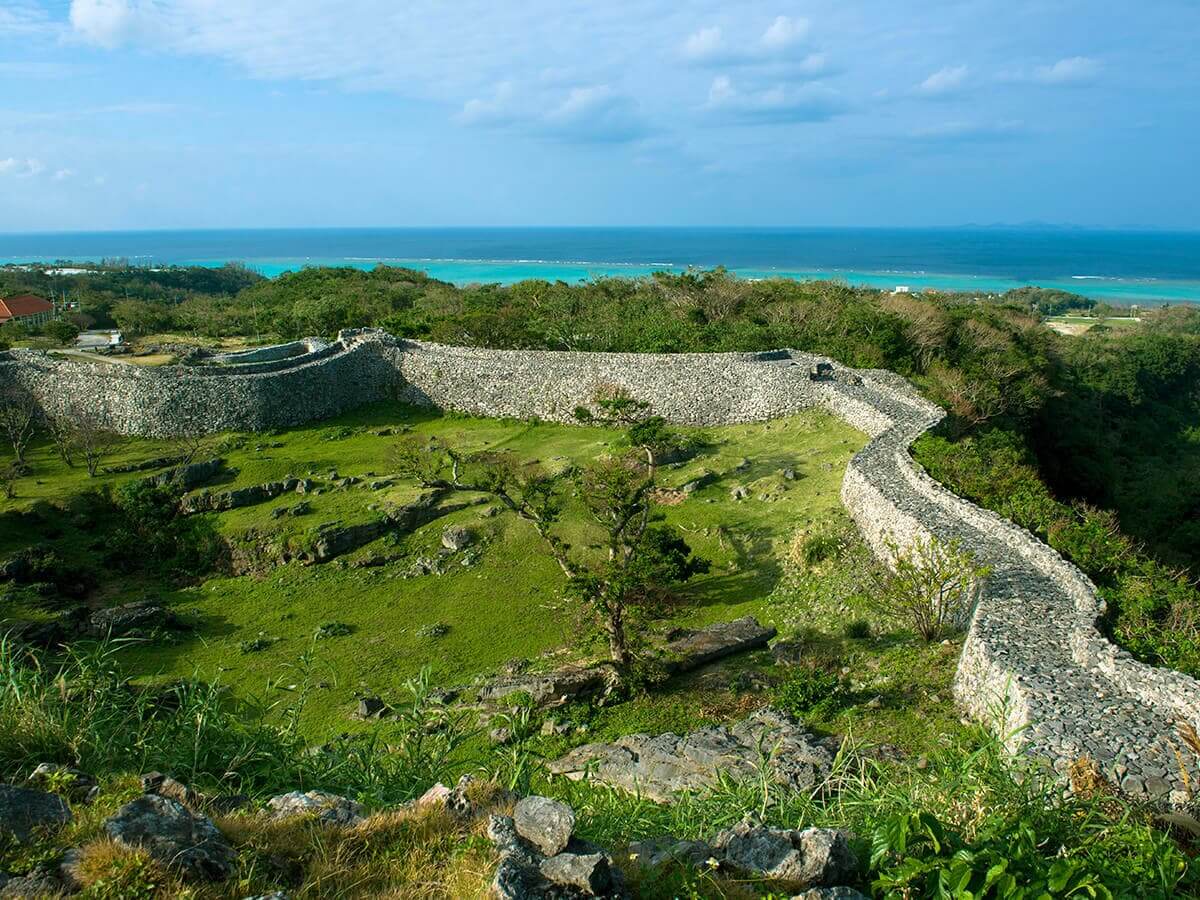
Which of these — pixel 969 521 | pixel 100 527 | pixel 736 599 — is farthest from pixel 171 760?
pixel 100 527

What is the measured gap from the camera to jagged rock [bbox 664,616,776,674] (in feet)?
42.4

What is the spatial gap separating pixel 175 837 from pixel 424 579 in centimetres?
1443

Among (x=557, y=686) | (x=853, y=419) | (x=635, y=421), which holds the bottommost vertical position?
(x=557, y=686)

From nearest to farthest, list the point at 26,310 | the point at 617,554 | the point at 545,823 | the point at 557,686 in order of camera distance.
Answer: the point at 545,823
the point at 557,686
the point at 617,554
the point at 26,310

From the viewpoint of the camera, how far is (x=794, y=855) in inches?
163

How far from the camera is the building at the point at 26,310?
43375mm

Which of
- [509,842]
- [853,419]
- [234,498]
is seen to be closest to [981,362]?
[853,419]

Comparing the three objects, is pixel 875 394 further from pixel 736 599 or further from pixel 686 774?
pixel 686 774

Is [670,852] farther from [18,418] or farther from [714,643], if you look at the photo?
[18,418]

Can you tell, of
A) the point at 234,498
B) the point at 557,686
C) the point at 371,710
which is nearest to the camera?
the point at 557,686

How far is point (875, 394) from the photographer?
81.9 feet

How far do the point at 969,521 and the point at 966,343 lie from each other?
22129 millimetres

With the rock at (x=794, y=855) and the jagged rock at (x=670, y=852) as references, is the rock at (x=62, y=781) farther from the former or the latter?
the rock at (x=794, y=855)

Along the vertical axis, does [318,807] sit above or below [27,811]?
below
